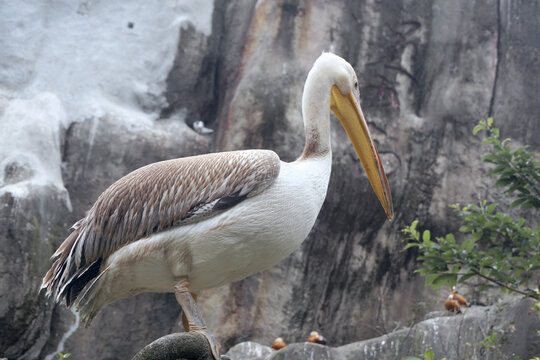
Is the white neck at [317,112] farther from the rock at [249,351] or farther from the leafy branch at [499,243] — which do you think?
the rock at [249,351]

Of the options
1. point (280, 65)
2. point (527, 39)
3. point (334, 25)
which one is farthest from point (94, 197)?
point (527, 39)

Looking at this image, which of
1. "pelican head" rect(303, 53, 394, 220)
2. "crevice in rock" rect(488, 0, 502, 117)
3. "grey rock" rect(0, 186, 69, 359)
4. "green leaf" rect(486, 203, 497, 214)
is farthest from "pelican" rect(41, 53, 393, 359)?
"crevice in rock" rect(488, 0, 502, 117)

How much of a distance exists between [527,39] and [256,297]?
174 inches

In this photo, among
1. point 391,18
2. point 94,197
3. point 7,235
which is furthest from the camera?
point 391,18

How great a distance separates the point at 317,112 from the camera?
3.63 meters

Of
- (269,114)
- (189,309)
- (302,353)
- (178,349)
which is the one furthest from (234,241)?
(269,114)

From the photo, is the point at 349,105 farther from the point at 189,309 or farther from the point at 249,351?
the point at 249,351

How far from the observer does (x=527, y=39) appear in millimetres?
7676

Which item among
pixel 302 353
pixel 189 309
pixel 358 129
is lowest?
pixel 302 353

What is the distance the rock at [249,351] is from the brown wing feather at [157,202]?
104 inches

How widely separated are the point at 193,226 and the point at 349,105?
1214 millimetres

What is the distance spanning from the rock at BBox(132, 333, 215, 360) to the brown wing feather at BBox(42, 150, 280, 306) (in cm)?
70

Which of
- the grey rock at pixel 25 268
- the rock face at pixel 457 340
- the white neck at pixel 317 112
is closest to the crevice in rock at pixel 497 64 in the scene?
the rock face at pixel 457 340

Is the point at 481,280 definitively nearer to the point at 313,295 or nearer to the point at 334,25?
the point at 313,295
